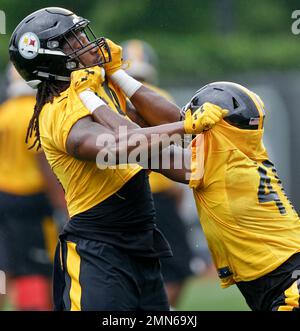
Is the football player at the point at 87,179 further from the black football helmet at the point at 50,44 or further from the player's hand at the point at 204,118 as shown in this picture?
the player's hand at the point at 204,118

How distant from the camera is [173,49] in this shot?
42.6ft

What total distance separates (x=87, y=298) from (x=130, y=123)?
906 millimetres

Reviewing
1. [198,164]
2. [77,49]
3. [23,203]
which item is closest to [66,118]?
[77,49]

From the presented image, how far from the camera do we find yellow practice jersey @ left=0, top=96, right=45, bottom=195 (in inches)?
314

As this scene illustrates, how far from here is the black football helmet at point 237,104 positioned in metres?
4.95

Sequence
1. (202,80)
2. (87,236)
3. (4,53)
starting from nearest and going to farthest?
(87,236) < (202,80) < (4,53)

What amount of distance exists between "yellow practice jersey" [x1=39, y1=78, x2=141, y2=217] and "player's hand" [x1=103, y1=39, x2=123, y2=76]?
225 mm

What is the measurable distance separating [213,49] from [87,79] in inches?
306

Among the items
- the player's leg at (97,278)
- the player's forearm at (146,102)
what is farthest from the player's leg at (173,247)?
the player's leg at (97,278)

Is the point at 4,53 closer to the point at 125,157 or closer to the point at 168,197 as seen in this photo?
the point at 168,197

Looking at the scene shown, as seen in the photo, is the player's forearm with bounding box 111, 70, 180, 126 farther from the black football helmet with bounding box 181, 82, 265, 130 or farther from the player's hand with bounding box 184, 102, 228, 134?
the player's hand with bounding box 184, 102, 228, 134

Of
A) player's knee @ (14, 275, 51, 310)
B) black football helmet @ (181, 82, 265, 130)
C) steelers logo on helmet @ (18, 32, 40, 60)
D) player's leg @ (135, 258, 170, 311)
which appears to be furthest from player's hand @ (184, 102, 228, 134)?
player's knee @ (14, 275, 51, 310)

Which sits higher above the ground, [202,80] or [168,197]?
[202,80]
